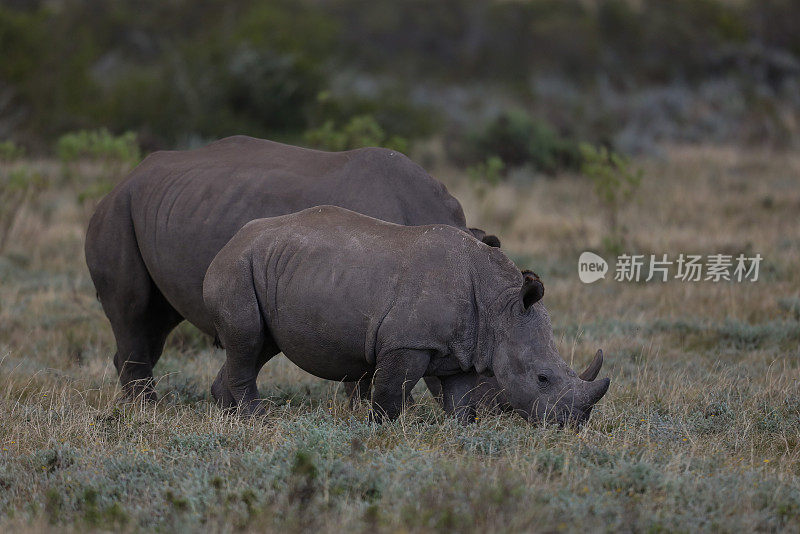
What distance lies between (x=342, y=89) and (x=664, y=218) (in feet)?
37.4

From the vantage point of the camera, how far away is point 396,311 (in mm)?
5609

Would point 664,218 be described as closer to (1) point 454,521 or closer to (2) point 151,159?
(2) point 151,159

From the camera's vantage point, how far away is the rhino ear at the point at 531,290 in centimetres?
555

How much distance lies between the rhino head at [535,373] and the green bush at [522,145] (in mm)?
12929

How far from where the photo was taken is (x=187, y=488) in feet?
16.0

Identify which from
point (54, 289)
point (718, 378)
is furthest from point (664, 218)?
point (54, 289)

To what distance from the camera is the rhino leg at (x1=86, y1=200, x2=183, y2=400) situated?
23.4ft

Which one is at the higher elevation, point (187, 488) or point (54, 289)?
point (187, 488)

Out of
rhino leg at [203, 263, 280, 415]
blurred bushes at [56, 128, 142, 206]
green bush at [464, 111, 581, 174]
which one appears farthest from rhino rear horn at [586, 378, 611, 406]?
green bush at [464, 111, 581, 174]

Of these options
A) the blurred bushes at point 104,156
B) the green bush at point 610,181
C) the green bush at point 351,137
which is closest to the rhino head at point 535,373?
the green bush at point 610,181

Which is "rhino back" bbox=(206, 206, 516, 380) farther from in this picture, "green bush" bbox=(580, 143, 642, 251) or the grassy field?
"green bush" bbox=(580, 143, 642, 251)

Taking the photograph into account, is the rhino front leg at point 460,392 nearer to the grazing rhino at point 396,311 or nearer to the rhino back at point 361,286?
the grazing rhino at point 396,311

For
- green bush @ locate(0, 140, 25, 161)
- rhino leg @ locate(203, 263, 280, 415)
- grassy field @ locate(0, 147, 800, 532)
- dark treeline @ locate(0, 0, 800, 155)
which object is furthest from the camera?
dark treeline @ locate(0, 0, 800, 155)

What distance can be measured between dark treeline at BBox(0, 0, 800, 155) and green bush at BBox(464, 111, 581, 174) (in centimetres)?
83
